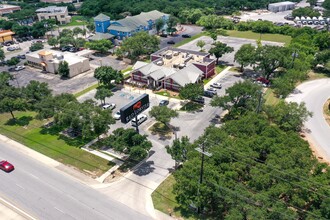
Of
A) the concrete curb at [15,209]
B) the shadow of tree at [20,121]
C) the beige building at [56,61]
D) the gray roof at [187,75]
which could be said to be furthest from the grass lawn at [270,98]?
the shadow of tree at [20,121]

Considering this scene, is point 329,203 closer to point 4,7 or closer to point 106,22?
point 106,22

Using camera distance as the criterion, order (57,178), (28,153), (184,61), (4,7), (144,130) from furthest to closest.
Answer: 1. (4,7)
2. (184,61)
3. (144,130)
4. (28,153)
5. (57,178)

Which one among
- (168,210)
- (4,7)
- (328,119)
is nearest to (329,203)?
(168,210)

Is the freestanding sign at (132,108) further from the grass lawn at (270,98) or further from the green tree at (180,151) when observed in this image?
the grass lawn at (270,98)

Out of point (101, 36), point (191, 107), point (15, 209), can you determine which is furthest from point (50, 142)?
point (101, 36)

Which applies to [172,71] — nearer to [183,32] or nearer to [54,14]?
[183,32]

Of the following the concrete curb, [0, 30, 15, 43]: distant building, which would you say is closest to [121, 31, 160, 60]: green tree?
[0, 30, 15, 43]: distant building
